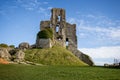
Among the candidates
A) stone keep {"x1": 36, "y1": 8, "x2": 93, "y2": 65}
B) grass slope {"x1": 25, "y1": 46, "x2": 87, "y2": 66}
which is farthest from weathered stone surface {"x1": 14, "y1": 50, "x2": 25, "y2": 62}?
stone keep {"x1": 36, "y1": 8, "x2": 93, "y2": 65}

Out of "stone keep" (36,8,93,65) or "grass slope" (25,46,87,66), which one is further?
"stone keep" (36,8,93,65)

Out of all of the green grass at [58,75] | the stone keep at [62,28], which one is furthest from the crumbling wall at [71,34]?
the green grass at [58,75]

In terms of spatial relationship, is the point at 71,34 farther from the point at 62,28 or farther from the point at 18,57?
the point at 18,57

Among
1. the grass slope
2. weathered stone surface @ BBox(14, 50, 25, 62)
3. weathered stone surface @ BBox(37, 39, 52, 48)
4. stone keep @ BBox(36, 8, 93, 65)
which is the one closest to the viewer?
weathered stone surface @ BBox(14, 50, 25, 62)

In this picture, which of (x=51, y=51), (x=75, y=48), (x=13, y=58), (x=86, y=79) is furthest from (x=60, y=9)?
(x=86, y=79)

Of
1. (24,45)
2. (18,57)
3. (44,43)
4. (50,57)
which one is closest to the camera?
(18,57)

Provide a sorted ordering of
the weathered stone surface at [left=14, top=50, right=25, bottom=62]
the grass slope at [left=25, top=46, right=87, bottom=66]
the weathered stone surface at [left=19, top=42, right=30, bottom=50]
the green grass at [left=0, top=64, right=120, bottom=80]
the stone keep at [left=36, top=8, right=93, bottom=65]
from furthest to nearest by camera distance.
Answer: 1. the stone keep at [left=36, top=8, right=93, bottom=65]
2. the weathered stone surface at [left=19, top=42, right=30, bottom=50]
3. the grass slope at [left=25, top=46, right=87, bottom=66]
4. the weathered stone surface at [left=14, top=50, right=25, bottom=62]
5. the green grass at [left=0, top=64, right=120, bottom=80]

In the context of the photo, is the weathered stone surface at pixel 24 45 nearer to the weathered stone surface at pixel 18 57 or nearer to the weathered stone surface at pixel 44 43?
the weathered stone surface at pixel 44 43

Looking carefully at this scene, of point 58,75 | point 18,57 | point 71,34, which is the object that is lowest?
point 58,75

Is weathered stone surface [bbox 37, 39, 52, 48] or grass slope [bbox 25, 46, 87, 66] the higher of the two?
weathered stone surface [bbox 37, 39, 52, 48]

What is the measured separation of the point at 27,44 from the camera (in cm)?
7862

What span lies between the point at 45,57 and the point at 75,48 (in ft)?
114

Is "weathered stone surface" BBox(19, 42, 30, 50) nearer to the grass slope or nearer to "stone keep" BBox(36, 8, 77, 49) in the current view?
the grass slope

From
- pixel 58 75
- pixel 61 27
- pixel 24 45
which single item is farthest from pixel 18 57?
pixel 61 27
